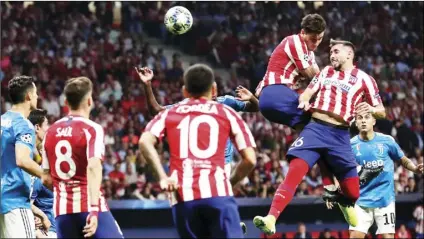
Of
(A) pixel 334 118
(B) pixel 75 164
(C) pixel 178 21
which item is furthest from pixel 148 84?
(B) pixel 75 164

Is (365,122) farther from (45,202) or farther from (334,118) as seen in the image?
(45,202)

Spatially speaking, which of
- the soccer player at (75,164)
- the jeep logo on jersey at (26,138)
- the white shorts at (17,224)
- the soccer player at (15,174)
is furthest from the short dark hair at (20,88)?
the soccer player at (75,164)

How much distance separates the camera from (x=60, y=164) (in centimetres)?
807

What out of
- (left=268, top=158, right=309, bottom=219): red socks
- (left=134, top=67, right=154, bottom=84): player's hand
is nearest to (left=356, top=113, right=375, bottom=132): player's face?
(left=268, top=158, right=309, bottom=219): red socks

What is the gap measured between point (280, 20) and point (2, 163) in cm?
1942

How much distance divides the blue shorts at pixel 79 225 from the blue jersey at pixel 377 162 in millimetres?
6037

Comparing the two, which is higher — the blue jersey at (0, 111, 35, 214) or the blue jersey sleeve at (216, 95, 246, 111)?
the blue jersey sleeve at (216, 95, 246, 111)

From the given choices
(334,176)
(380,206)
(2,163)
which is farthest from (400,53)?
(2,163)

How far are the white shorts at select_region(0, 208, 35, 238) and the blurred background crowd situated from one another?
30.3 feet

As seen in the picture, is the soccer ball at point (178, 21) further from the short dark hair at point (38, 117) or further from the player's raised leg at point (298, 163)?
the player's raised leg at point (298, 163)

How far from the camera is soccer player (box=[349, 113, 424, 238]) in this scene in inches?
520

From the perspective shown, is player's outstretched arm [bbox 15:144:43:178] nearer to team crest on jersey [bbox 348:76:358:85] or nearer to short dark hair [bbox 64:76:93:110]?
short dark hair [bbox 64:76:93:110]

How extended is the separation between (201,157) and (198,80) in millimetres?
682

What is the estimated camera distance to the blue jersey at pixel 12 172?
930 centimetres
